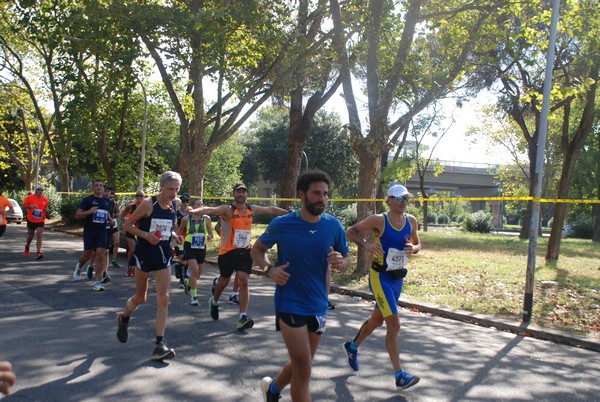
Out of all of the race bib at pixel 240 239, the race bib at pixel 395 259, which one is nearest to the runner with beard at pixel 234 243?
the race bib at pixel 240 239

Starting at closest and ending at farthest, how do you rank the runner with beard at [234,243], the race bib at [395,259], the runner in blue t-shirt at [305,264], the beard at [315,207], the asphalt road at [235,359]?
1. the runner in blue t-shirt at [305,264]
2. the beard at [315,207]
3. the asphalt road at [235,359]
4. the race bib at [395,259]
5. the runner with beard at [234,243]

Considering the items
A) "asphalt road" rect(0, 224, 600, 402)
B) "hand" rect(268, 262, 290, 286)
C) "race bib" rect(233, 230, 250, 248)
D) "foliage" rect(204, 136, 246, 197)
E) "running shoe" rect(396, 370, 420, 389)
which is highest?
"foliage" rect(204, 136, 246, 197)

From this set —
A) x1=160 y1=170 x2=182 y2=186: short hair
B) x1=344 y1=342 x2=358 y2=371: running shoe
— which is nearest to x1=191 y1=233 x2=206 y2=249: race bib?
x1=160 y1=170 x2=182 y2=186: short hair

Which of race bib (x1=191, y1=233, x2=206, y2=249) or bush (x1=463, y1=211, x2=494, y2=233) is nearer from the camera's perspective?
race bib (x1=191, y1=233, x2=206, y2=249)

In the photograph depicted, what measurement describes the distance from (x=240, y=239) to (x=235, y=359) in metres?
2.44

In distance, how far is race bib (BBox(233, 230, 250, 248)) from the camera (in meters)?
8.16

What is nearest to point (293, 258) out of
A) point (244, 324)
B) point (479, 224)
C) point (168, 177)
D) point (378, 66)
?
point (168, 177)

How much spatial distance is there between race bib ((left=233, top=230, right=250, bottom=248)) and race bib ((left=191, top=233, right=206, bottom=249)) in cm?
195

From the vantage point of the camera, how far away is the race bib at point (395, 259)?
18.3ft

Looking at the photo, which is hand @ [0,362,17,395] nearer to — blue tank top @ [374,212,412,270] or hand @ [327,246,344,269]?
hand @ [327,246,344,269]

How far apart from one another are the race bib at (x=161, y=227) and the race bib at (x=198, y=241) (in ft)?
11.6

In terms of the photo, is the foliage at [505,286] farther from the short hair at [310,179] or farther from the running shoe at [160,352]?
the short hair at [310,179]

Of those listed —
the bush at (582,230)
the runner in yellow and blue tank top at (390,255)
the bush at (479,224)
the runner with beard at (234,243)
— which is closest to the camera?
the runner in yellow and blue tank top at (390,255)

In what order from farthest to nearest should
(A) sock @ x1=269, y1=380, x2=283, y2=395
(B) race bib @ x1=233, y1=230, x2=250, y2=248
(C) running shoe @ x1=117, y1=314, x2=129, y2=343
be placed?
(B) race bib @ x1=233, y1=230, x2=250, y2=248 → (C) running shoe @ x1=117, y1=314, x2=129, y2=343 → (A) sock @ x1=269, y1=380, x2=283, y2=395
